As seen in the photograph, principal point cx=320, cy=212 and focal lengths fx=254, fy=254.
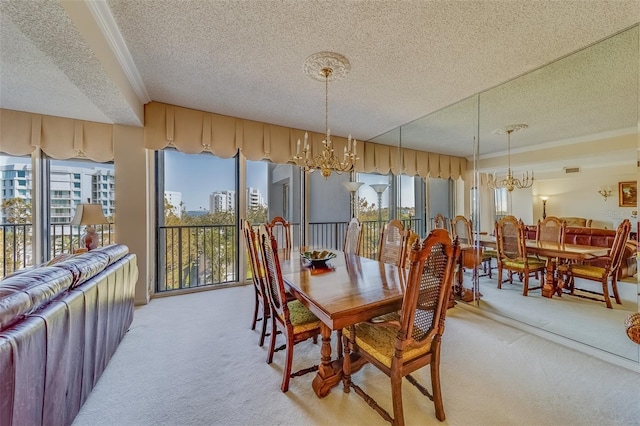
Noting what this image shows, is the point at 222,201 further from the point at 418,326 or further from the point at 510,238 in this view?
the point at 510,238

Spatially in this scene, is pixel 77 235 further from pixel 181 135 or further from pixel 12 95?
pixel 181 135

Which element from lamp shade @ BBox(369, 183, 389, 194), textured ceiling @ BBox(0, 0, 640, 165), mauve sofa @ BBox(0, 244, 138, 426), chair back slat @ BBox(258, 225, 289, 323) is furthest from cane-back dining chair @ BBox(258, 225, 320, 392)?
lamp shade @ BBox(369, 183, 389, 194)

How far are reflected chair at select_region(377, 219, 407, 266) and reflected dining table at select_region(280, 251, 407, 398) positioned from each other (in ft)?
1.24

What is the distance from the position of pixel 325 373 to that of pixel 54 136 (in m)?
4.22

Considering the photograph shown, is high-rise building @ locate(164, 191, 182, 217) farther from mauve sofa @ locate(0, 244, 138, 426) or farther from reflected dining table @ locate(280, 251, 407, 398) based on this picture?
reflected dining table @ locate(280, 251, 407, 398)

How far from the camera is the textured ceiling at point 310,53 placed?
1.72m

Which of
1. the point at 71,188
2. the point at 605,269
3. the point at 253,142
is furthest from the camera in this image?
the point at 253,142

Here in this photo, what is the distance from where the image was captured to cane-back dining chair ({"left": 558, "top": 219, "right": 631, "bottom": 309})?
244 cm

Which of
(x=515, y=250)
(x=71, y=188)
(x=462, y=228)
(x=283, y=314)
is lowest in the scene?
(x=283, y=314)

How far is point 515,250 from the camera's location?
3168mm

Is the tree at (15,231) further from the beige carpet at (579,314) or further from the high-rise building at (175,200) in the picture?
the beige carpet at (579,314)

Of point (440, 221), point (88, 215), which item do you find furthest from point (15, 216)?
point (440, 221)

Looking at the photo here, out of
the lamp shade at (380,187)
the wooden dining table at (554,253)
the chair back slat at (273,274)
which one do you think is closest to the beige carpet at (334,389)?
the chair back slat at (273,274)

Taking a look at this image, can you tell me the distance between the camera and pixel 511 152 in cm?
322
